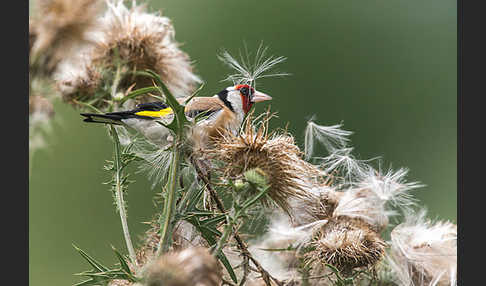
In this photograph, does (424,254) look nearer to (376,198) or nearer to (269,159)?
(376,198)

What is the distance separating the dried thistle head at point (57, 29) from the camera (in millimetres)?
→ 995

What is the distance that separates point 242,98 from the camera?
4.03 feet

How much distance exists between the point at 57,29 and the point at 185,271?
0.59 m

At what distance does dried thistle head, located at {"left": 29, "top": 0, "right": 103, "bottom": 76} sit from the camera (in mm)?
995

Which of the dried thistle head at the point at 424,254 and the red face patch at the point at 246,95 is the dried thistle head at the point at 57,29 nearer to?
the red face patch at the point at 246,95

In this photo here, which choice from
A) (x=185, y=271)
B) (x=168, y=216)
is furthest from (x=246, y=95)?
(x=185, y=271)

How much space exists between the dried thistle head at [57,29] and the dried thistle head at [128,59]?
18cm

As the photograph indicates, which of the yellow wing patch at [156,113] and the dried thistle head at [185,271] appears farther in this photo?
the yellow wing patch at [156,113]

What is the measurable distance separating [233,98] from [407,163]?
6.20ft

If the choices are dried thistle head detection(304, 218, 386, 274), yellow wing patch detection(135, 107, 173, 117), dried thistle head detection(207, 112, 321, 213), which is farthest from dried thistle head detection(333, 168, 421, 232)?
yellow wing patch detection(135, 107, 173, 117)

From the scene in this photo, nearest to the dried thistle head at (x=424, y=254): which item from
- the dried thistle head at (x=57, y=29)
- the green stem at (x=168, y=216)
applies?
the green stem at (x=168, y=216)

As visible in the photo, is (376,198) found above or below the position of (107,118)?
below

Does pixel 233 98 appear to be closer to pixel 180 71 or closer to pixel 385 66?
pixel 180 71

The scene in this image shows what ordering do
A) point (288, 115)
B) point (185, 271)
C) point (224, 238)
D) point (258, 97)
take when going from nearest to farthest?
point (185, 271)
point (224, 238)
point (258, 97)
point (288, 115)
